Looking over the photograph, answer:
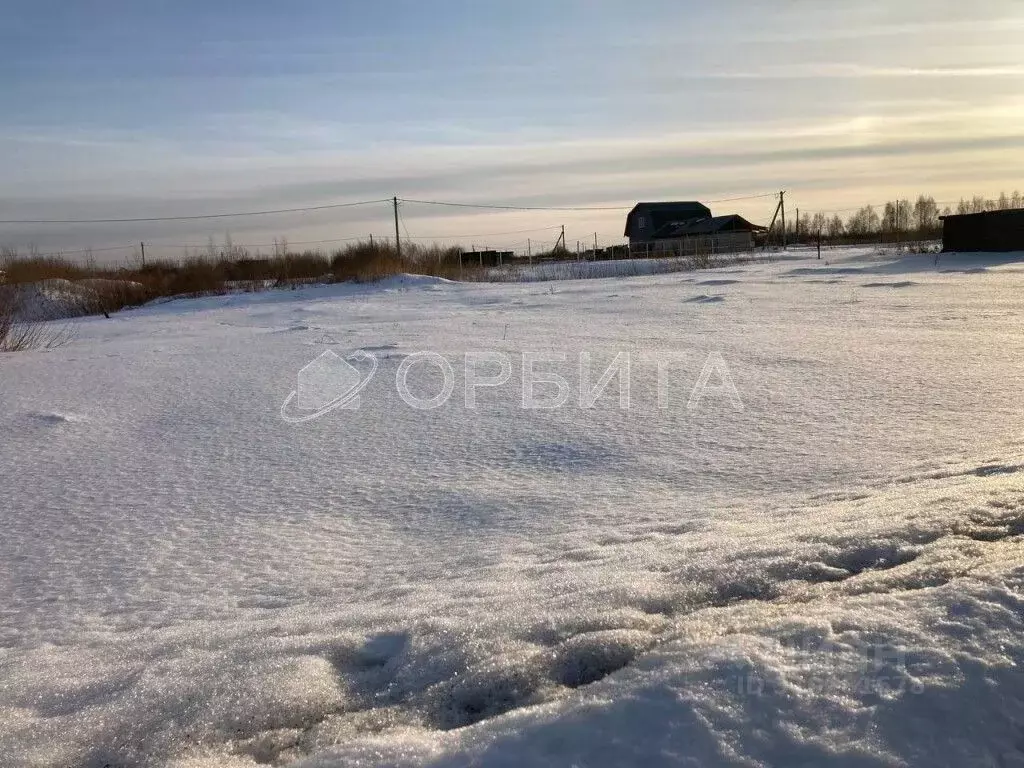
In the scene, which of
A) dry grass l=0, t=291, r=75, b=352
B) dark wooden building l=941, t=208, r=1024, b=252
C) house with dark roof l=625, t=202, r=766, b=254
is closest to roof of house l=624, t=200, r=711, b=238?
house with dark roof l=625, t=202, r=766, b=254

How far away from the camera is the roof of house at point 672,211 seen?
47656 mm

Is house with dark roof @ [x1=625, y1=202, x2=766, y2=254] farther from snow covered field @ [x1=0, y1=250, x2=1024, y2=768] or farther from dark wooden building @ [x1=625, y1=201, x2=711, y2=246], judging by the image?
snow covered field @ [x1=0, y1=250, x2=1024, y2=768]

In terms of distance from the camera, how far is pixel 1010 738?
3.76ft

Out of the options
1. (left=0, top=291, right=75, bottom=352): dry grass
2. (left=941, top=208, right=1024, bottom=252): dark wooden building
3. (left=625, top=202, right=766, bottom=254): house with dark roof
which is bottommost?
(left=0, top=291, right=75, bottom=352): dry grass

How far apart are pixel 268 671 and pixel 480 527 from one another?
48.0 inches

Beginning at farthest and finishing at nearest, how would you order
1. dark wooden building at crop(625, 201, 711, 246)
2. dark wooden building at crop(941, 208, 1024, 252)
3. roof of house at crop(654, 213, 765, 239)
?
dark wooden building at crop(625, 201, 711, 246)
roof of house at crop(654, 213, 765, 239)
dark wooden building at crop(941, 208, 1024, 252)

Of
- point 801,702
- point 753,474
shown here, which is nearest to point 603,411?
point 753,474

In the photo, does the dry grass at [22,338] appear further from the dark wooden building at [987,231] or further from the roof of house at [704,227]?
the roof of house at [704,227]

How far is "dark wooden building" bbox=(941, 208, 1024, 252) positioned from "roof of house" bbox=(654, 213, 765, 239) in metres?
21.5

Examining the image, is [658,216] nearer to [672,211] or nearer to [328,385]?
[672,211]

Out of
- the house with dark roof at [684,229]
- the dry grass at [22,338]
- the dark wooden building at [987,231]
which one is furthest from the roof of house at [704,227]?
the dry grass at [22,338]

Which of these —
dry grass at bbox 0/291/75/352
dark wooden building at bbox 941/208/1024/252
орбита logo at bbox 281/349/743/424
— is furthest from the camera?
dark wooden building at bbox 941/208/1024/252

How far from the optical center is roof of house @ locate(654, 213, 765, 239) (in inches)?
1661

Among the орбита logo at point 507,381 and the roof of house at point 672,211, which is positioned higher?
the roof of house at point 672,211
